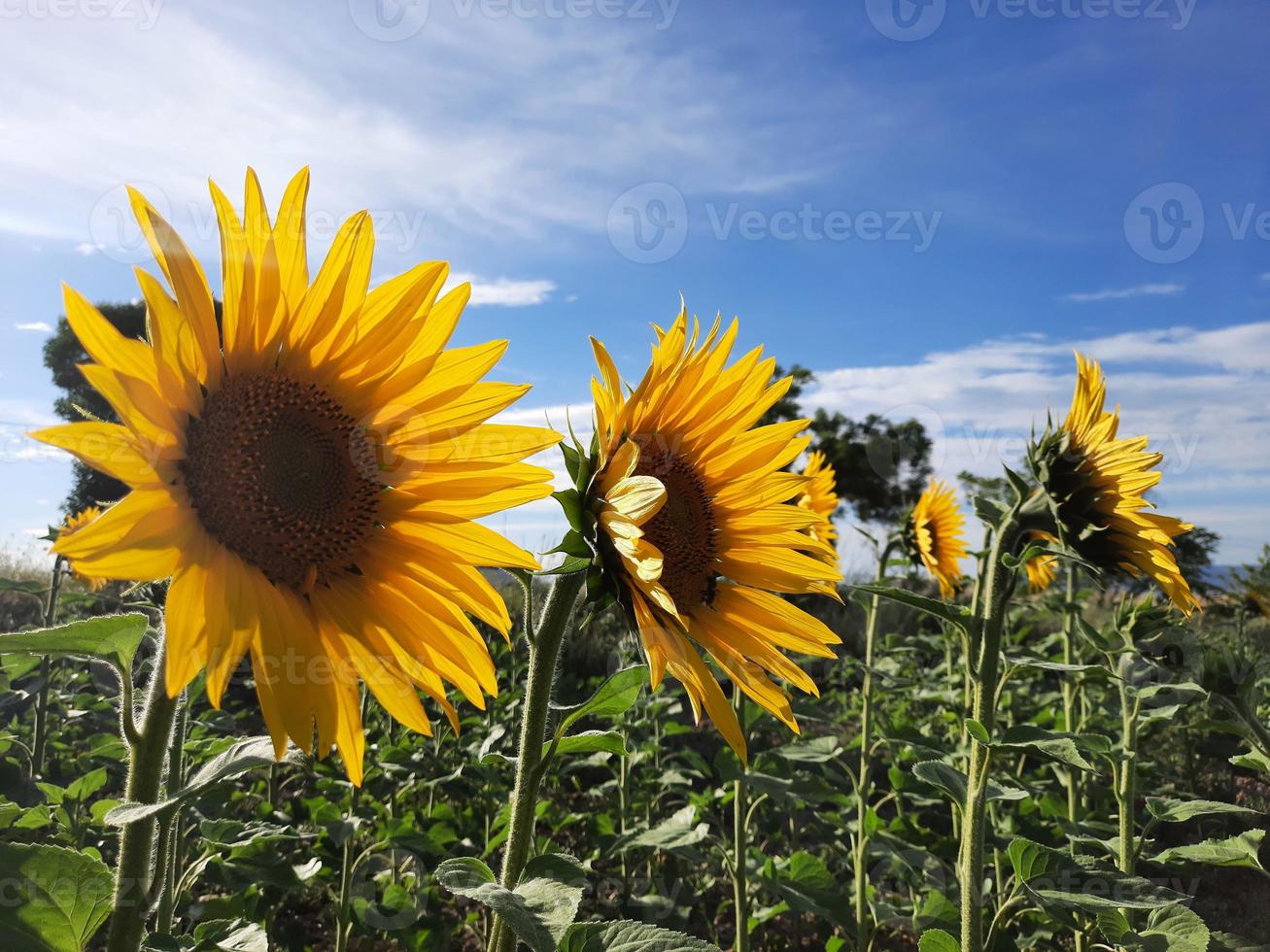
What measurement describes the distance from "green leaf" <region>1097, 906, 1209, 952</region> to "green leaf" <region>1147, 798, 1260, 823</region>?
298 mm

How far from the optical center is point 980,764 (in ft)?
7.81

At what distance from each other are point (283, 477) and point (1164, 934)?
2.70 m

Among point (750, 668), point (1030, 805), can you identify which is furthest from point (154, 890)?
point (1030, 805)

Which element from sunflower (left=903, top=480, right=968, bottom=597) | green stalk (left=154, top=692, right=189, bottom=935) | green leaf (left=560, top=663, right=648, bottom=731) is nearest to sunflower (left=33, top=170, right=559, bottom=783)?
green leaf (left=560, top=663, right=648, bottom=731)

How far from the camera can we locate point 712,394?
1.97 m

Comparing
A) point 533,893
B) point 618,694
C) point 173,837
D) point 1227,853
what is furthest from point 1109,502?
point 173,837

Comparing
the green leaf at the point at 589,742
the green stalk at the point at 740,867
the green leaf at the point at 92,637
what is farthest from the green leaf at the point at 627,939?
the green stalk at the point at 740,867

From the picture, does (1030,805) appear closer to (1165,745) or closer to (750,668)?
(1165,745)

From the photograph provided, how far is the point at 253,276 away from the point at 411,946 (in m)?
2.73

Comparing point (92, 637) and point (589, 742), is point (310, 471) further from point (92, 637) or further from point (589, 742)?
point (589, 742)

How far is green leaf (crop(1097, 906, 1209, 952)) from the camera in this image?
2.44m

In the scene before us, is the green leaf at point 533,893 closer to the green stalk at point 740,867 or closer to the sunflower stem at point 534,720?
the sunflower stem at point 534,720

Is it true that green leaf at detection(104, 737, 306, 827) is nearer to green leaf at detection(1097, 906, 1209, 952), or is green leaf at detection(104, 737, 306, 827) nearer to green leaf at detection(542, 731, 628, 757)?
green leaf at detection(542, 731, 628, 757)

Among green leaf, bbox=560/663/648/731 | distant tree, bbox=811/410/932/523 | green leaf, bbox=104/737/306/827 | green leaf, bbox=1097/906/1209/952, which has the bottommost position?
Result: green leaf, bbox=1097/906/1209/952
